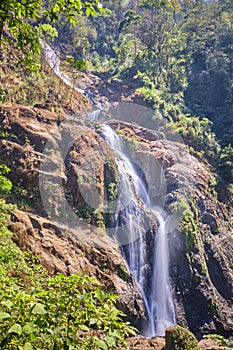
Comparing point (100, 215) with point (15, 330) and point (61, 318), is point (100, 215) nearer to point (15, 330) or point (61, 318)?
point (61, 318)

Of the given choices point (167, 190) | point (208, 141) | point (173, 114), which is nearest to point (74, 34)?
point (173, 114)

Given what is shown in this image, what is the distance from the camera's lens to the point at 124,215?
1247 centimetres

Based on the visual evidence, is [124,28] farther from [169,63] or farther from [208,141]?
[208,141]

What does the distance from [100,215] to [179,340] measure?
541 cm

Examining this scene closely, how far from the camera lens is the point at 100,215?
38.1 ft

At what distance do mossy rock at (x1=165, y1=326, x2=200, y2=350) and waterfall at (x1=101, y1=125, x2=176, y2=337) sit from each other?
10.2ft

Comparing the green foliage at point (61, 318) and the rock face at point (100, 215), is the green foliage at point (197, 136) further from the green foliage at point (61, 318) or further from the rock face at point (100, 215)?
the green foliage at point (61, 318)

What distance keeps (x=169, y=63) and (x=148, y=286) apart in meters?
23.6

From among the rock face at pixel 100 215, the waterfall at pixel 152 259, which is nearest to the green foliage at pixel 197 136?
the rock face at pixel 100 215

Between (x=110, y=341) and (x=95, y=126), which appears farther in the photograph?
(x=95, y=126)

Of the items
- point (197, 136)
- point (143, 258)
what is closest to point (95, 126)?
point (143, 258)

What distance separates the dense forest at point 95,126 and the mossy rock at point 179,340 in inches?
1.0

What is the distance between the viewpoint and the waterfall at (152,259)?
11119mm

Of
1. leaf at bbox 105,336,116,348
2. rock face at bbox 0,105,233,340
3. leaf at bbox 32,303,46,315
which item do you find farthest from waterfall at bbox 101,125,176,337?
leaf at bbox 32,303,46,315
